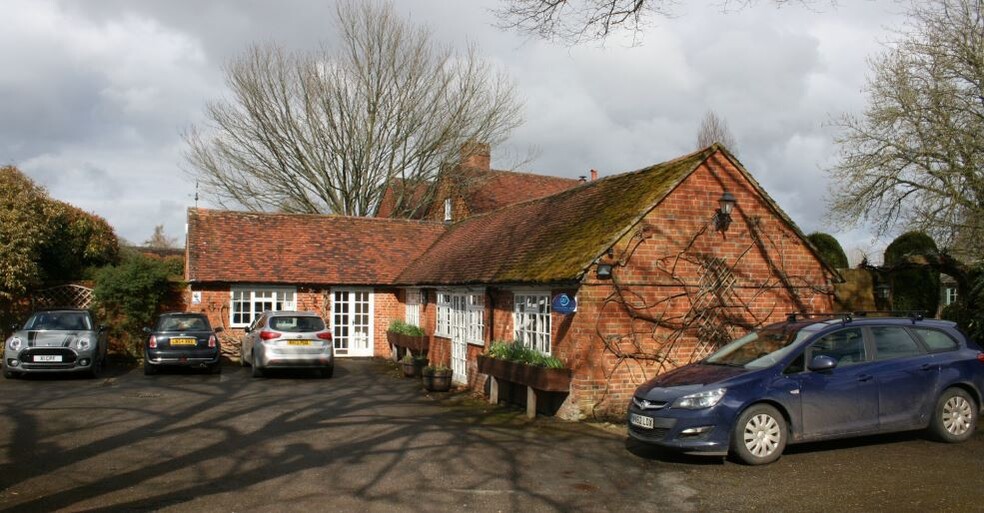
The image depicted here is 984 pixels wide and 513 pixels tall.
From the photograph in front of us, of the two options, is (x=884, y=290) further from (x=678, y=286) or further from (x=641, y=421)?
(x=641, y=421)

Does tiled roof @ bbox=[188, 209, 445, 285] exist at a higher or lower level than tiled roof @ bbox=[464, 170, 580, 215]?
lower

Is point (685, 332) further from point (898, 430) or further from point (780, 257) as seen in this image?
point (898, 430)

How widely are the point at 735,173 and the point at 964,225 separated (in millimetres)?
8095

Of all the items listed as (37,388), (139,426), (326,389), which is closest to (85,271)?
(37,388)

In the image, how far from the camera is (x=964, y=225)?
1756 cm

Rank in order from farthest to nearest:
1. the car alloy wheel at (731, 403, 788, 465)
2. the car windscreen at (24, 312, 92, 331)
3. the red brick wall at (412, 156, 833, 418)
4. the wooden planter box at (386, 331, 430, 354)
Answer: the wooden planter box at (386, 331, 430, 354) → the car windscreen at (24, 312, 92, 331) → the red brick wall at (412, 156, 833, 418) → the car alloy wheel at (731, 403, 788, 465)

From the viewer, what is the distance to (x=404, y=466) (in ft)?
27.6

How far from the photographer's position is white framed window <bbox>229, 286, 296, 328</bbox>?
71.2 feet

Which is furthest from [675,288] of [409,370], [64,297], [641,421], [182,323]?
[64,297]

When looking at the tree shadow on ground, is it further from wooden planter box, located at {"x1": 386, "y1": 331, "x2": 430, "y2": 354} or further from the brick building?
wooden planter box, located at {"x1": 386, "y1": 331, "x2": 430, "y2": 354}

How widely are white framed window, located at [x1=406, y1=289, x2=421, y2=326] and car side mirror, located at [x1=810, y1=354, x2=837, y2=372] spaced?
1336 cm

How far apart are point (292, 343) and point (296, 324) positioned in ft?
1.70

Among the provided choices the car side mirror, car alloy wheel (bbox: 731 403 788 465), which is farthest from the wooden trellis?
the car side mirror

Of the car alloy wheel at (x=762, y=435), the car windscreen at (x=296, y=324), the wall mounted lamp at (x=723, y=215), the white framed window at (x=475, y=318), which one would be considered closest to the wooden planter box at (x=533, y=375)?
the white framed window at (x=475, y=318)
